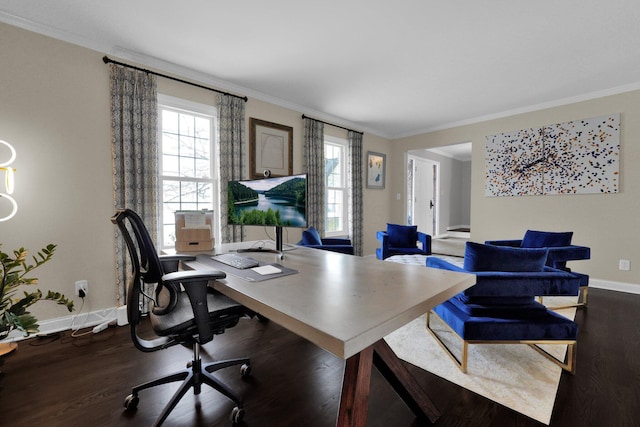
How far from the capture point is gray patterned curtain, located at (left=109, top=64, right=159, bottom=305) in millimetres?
2585

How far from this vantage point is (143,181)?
8.87ft

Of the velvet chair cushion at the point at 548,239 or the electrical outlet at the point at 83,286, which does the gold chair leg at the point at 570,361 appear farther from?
the electrical outlet at the point at 83,286

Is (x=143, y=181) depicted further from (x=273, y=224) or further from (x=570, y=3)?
(x=570, y=3)

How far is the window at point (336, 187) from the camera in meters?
4.85

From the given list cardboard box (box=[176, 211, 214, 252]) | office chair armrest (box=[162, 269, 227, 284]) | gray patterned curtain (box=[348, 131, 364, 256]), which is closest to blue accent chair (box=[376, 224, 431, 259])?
gray patterned curtain (box=[348, 131, 364, 256])

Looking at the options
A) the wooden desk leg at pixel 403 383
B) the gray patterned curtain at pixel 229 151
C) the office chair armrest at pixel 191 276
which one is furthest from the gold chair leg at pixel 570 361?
the gray patterned curtain at pixel 229 151

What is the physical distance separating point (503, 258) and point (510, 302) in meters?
0.32

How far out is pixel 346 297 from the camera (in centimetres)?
100

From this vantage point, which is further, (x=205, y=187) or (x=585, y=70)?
(x=205, y=187)

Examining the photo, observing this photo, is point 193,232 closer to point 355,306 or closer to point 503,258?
point 355,306

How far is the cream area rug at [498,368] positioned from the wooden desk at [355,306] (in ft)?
1.59

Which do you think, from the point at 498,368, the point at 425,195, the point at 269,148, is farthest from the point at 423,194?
→ the point at 498,368

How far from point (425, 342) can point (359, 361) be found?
1.50m

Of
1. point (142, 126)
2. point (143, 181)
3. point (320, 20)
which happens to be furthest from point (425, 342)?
point (142, 126)
